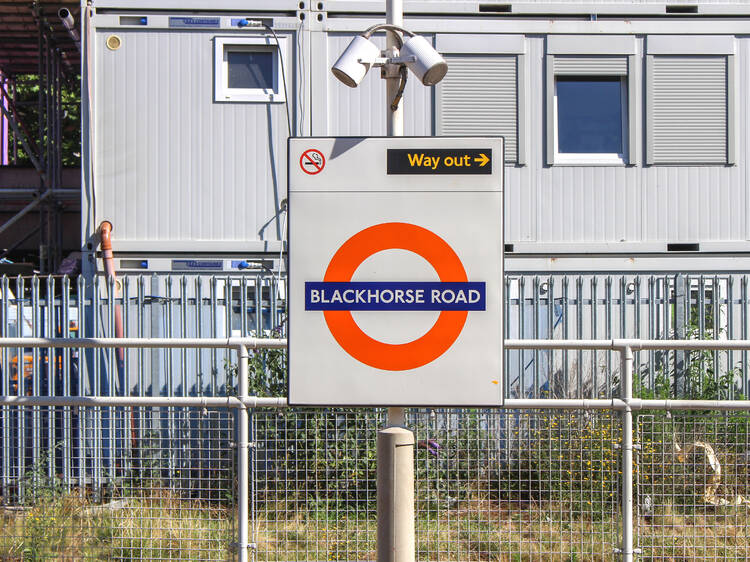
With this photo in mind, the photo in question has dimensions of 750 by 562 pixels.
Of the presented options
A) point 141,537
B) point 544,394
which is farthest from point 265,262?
point 141,537

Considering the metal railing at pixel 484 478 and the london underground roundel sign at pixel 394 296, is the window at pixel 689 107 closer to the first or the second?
the metal railing at pixel 484 478

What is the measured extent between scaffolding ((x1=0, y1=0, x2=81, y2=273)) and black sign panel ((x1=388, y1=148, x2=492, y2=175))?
331 inches

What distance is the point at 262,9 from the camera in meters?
9.16

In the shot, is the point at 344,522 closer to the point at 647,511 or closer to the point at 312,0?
the point at 647,511

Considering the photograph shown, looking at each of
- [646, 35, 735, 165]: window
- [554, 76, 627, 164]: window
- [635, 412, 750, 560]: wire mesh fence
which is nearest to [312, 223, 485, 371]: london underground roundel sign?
[635, 412, 750, 560]: wire mesh fence

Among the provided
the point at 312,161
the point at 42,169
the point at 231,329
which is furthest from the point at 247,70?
the point at 312,161

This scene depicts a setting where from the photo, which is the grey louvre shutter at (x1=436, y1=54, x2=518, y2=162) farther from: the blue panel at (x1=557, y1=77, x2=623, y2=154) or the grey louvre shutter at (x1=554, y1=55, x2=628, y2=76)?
the blue panel at (x1=557, y1=77, x2=623, y2=154)

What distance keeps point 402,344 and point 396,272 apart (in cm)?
32

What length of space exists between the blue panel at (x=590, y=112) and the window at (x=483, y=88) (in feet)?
2.13

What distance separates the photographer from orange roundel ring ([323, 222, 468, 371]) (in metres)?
3.47

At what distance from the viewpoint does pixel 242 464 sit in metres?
4.58

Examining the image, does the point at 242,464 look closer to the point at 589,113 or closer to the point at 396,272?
the point at 396,272

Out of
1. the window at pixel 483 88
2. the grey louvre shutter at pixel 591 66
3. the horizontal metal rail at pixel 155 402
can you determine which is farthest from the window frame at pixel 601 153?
the horizontal metal rail at pixel 155 402

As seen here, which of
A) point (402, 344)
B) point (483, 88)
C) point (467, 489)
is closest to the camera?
point (402, 344)
